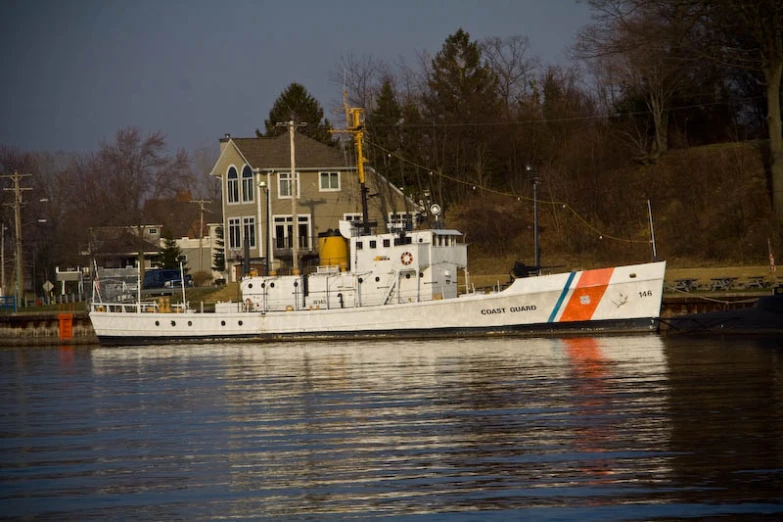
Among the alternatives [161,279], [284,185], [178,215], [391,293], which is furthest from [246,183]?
[178,215]

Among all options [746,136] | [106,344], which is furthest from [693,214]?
[106,344]

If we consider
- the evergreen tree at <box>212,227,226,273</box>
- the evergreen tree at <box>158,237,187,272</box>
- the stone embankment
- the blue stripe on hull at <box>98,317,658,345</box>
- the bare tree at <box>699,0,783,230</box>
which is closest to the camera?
the blue stripe on hull at <box>98,317,658,345</box>

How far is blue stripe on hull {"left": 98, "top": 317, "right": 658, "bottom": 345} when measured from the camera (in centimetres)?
A: 3700

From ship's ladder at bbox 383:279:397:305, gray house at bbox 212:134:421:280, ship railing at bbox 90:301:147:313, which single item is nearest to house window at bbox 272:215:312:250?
gray house at bbox 212:134:421:280

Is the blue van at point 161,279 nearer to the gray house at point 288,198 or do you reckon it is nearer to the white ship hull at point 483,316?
the gray house at point 288,198

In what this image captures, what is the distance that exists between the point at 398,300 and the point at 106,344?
13.5 meters

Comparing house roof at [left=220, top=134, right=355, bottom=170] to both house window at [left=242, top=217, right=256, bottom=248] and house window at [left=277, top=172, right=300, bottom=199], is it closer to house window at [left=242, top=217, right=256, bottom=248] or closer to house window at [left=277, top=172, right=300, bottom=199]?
house window at [left=277, top=172, right=300, bottom=199]

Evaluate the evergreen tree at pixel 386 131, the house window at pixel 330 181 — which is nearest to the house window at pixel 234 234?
the house window at pixel 330 181

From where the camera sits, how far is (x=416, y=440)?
16453 millimetres

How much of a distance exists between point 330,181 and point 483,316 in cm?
2392

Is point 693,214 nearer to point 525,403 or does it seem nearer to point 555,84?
point 555,84

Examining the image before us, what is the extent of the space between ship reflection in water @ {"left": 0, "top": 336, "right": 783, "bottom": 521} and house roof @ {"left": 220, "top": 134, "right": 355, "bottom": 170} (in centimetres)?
3146

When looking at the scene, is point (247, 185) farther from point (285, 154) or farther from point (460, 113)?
point (460, 113)

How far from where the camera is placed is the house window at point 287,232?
59344 mm
